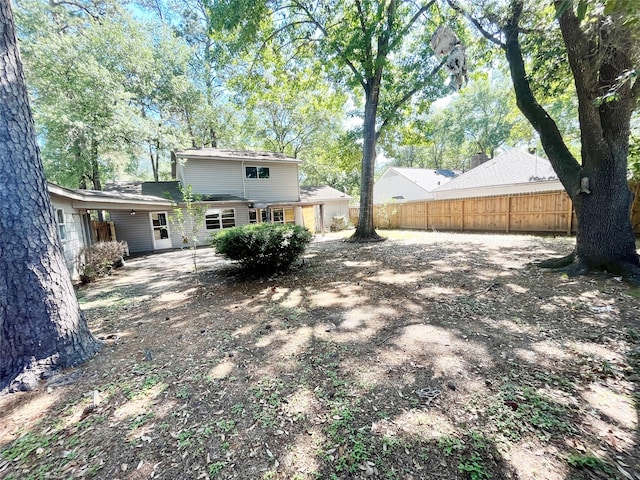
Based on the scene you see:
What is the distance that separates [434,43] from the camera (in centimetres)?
744

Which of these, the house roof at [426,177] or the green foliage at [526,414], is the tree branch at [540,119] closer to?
the green foliage at [526,414]

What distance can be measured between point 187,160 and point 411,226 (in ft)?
47.2

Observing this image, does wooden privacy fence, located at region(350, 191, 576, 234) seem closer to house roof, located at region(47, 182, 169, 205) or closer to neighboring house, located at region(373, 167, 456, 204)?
neighboring house, located at region(373, 167, 456, 204)

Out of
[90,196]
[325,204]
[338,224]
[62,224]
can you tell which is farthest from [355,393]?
[325,204]

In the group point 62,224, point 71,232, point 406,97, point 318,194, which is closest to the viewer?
point 62,224

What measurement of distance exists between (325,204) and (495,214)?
1140 cm

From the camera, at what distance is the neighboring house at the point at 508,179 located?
14875 mm

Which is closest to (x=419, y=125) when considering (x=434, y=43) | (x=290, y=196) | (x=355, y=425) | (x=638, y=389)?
(x=434, y=43)

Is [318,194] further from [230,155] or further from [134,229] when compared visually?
[134,229]

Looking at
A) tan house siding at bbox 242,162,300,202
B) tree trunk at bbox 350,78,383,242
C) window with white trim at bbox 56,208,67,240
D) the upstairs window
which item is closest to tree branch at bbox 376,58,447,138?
tree trunk at bbox 350,78,383,242

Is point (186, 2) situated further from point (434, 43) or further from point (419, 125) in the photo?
point (434, 43)

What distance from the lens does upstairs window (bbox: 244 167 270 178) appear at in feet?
53.1

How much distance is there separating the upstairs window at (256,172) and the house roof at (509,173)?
12744 mm

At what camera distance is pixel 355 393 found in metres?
2.39
